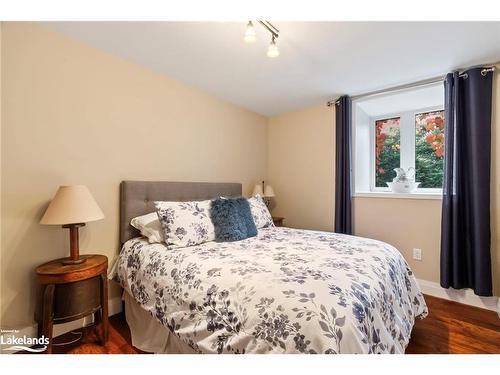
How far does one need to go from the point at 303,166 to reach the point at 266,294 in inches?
98.1

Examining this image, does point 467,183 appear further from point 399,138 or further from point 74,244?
point 74,244

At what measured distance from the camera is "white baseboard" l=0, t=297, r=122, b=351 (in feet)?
5.40

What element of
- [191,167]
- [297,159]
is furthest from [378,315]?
[297,159]

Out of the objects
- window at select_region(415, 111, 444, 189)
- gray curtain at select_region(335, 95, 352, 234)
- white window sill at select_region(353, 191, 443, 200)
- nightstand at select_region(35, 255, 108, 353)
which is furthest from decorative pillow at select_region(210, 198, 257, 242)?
window at select_region(415, 111, 444, 189)

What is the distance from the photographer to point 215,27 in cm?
169

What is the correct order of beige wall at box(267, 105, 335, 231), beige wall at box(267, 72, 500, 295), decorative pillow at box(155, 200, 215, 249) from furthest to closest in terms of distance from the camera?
beige wall at box(267, 105, 335, 231), beige wall at box(267, 72, 500, 295), decorative pillow at box(155, 200, 215, 249)

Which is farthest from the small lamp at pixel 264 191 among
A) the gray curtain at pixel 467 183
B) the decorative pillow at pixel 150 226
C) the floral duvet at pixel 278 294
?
the gray curtain at pixel 467 183

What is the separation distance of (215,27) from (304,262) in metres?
1.68

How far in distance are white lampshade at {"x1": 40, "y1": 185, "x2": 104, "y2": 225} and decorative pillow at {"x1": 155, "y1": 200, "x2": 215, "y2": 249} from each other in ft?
1.53

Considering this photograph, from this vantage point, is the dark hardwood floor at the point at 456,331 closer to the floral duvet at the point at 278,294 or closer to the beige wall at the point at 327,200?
the floral duvet at the point at 278,294

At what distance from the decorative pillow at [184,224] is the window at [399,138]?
1.95 metres

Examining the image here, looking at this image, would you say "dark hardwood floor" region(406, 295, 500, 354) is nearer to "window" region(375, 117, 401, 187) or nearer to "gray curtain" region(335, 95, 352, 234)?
"gray curtain" region(335, 95, 352, 234)

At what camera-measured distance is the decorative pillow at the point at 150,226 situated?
1957 mm
